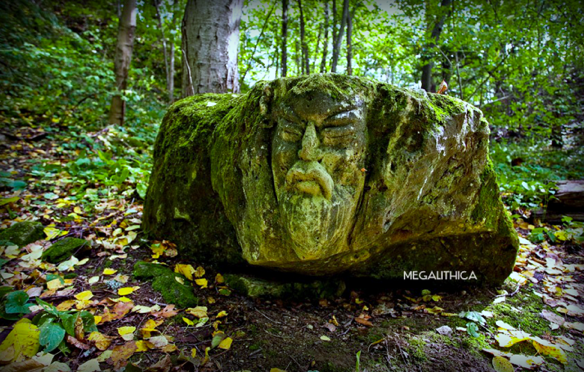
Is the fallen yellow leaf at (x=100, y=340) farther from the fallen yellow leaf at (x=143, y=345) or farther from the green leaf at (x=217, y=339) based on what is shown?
the green leaf at (x=217, y=339)

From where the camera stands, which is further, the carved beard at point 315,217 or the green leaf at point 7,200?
the green leaf at point 7,200

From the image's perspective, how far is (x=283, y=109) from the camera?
81.7 inches

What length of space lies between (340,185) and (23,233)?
3.14 metres

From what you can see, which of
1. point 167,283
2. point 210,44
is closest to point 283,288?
point 167,283

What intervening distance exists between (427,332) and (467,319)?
43cm

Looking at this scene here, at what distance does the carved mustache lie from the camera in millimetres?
1888

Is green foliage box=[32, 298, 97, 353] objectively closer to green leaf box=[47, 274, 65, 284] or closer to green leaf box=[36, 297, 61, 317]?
green leaf box=[36, 297, 61, 317]

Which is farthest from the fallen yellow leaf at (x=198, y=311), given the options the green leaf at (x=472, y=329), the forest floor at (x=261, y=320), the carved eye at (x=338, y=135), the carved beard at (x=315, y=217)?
the green leaf at (x=472, y=329)

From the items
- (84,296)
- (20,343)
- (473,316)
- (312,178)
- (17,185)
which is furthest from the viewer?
(17,185)

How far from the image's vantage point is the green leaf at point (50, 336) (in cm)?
179

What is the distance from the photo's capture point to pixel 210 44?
170 inches

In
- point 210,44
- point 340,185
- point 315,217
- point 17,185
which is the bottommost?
point 17,185

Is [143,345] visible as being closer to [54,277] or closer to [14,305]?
[14,305]

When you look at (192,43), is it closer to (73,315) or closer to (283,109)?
(283,109)
